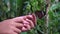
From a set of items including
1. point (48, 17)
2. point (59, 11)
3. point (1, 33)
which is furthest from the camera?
point (59, 11)

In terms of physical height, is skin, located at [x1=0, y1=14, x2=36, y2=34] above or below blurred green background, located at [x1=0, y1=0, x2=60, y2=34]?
above

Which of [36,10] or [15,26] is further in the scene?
[36,10]

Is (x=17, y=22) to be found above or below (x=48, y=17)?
above

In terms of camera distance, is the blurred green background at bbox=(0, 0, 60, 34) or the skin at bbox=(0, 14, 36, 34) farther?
the blurred green background at bbox=(0, 0, 60, 34)

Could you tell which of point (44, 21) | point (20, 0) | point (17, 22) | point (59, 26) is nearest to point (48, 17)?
point (44, 21)

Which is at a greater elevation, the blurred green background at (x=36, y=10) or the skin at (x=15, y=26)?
the skin at (x=15, y=26)

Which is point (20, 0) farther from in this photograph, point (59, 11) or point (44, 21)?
point (59, 11)

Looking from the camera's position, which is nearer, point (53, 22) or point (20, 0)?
point (53, 22)

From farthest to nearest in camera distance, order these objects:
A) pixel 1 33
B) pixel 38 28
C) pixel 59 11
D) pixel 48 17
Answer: pixel 59 11 < pixel 38 28 < pixel 48 17 < pixel 1 33

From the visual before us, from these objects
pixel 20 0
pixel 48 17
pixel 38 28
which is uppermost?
pixel 20 0

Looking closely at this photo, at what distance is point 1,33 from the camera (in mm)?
480

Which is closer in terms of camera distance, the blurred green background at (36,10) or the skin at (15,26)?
the skin at (15,26)

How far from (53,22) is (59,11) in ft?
0.91

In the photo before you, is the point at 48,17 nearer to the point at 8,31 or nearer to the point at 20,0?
the point at 20,0
